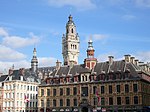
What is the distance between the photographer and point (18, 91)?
104m

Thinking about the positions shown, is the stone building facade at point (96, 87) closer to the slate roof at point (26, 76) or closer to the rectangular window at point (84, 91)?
the rectangular window at point (84, 91)

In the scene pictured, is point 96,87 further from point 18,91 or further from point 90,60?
point 18,91

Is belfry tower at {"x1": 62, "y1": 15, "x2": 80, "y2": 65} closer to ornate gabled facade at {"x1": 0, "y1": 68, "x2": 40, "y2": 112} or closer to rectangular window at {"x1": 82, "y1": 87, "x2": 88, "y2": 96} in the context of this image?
ornate gabled facade at {"x1": 0, "y1": 68, "x2": 40, "y2": 112}

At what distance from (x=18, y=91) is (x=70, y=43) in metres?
60.3

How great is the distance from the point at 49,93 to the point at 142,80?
27.2m

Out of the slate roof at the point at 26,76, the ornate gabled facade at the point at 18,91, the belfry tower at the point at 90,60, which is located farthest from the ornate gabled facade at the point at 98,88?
the slate roof at the point at 26,76

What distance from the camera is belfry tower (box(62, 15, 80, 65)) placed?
158375mm

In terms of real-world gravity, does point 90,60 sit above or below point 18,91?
above

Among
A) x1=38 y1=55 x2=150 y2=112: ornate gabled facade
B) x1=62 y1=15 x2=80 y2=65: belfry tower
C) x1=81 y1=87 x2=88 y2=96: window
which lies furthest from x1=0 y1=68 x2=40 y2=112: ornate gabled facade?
x1=62 y1=15 x2=80 y2=65: belfry tower

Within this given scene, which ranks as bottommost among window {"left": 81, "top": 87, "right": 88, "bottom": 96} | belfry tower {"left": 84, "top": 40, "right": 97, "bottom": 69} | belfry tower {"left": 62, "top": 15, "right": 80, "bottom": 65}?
window {"left": 81, "top": 87, "right": 88, "bottom": 96}

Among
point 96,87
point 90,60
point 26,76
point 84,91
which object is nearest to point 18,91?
point 26,76

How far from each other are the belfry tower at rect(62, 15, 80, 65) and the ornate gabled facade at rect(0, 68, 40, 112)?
163ft

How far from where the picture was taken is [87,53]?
291 feet

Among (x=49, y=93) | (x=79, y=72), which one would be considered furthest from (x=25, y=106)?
(x=79, y=72)
